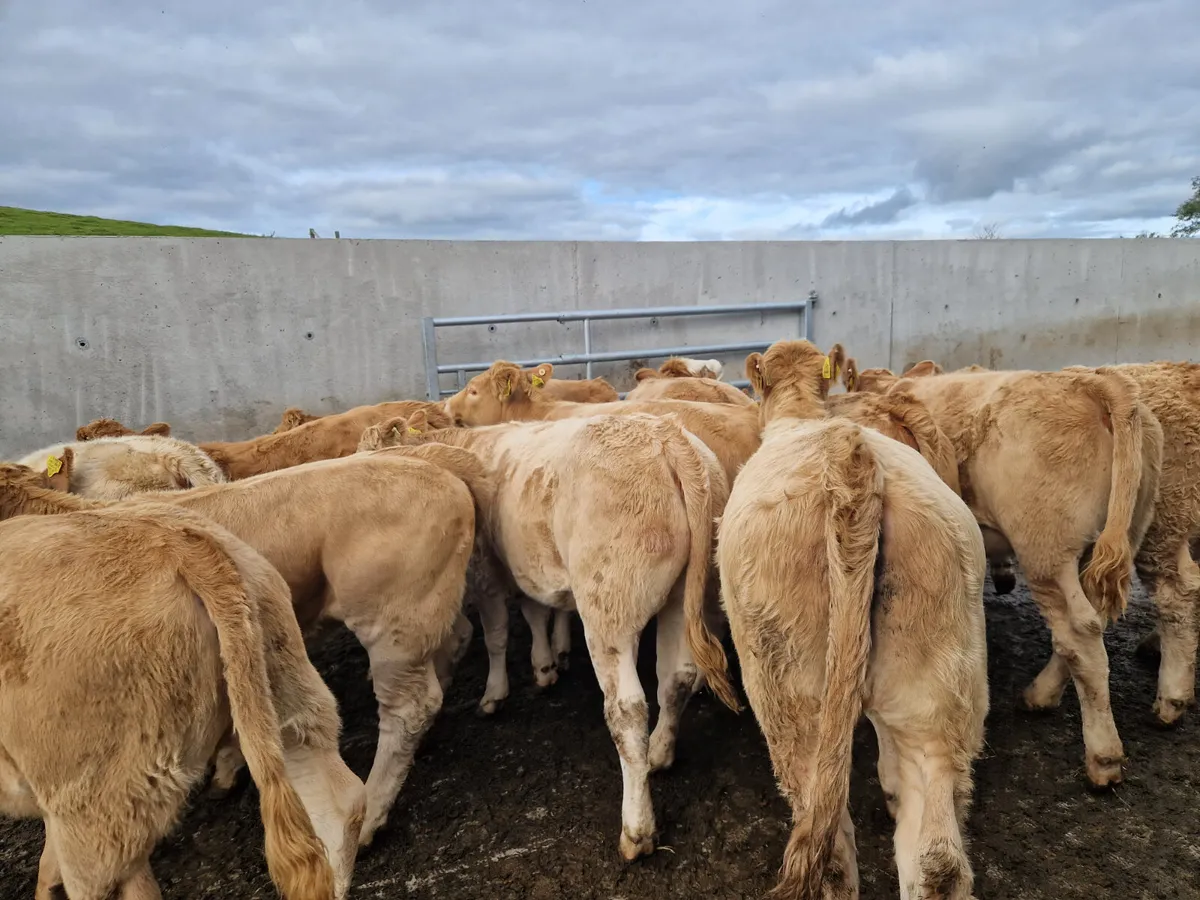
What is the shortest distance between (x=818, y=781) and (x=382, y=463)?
2134 millimetres

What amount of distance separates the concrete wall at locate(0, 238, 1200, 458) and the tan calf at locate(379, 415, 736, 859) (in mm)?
5229

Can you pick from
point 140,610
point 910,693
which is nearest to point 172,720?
point 140,610

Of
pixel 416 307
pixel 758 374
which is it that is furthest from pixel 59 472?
pixel 416 307

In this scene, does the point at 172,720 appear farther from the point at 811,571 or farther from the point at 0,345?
the point at 0,345

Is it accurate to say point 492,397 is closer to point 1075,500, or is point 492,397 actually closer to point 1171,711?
point 1075,500

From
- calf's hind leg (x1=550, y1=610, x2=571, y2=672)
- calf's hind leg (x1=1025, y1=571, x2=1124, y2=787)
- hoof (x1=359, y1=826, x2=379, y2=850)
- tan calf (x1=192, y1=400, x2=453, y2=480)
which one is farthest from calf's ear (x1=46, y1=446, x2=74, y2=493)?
calf's hind leg (x1=1025, y1=571, x2=1124, y2=787)

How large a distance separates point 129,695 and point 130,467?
281 cm

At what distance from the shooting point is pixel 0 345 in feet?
21.1

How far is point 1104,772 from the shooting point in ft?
9.07

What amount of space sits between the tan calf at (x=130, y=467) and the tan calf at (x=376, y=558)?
1409mm

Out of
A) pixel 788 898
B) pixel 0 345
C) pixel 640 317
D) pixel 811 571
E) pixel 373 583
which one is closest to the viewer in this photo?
pixel 788 898

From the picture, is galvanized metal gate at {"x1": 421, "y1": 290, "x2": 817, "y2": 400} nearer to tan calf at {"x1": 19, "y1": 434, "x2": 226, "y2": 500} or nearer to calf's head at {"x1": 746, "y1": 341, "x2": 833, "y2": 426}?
tan calf at {"x1": 19, "y1": 434, "x2": 226, "y2": 500}

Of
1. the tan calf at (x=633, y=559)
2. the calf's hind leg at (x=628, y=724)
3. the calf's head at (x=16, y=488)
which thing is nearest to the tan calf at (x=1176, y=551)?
the tan calf at (x=633, y=559)

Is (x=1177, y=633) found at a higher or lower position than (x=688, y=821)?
higher
